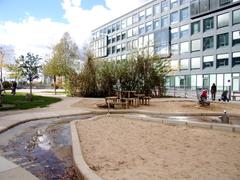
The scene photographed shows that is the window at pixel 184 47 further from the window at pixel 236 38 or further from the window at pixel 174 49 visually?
the window at pixel 236 38

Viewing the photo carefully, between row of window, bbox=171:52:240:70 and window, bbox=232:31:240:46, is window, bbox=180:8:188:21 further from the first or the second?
window, bbox=232:31:240:46

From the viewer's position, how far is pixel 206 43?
163ft

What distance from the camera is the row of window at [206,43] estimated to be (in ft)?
147

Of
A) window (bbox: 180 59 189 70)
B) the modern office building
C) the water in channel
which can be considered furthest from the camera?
window (bbox: 180 59 189 70)

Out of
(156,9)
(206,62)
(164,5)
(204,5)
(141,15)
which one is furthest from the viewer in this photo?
(141,15)

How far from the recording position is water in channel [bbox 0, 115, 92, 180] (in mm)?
5677

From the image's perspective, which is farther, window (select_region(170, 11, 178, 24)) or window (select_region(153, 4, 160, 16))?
window (select_region(153, 4, 160, 16))

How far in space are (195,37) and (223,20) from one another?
6.02 m

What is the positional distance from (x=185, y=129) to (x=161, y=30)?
52.6m

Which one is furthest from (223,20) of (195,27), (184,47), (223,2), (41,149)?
(41,149)

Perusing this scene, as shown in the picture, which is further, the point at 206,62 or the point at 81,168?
the point at 206,62

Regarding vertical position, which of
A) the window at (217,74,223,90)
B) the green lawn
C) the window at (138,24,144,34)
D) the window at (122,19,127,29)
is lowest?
the green lawn

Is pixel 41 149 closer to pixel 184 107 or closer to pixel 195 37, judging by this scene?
pixel 184 107

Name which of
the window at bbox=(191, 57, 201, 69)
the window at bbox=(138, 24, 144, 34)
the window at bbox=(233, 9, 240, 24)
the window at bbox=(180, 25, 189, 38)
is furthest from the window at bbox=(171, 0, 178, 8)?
the window at bbox=(233, 9, 240, 24)
